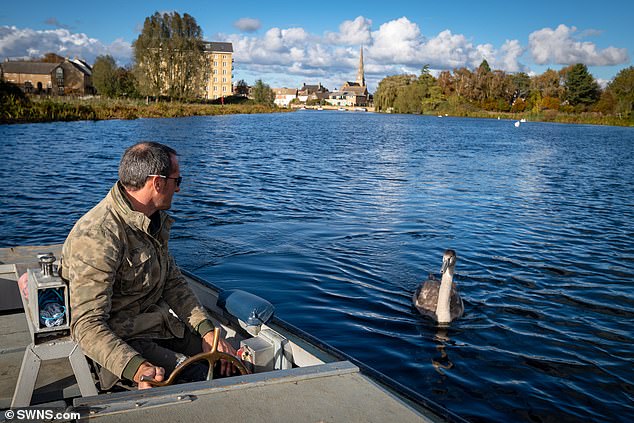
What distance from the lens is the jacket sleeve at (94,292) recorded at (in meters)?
3.35

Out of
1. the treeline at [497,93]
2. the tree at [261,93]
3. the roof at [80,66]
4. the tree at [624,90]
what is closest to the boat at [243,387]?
the tree at [624,90]

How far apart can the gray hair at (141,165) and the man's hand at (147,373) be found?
3.51 feet

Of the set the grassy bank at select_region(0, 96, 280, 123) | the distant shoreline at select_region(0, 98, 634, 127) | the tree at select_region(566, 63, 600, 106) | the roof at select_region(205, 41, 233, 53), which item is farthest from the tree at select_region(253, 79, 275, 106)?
the tree at select_region(566, 63, 600, 106)

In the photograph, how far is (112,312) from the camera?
12.0 feet

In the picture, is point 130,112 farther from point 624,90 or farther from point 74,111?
point 624,90

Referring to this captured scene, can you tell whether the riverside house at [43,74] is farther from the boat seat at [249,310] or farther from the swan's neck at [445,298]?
the boat seat at [249,310]

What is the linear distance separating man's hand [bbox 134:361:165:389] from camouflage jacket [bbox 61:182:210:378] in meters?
0.04

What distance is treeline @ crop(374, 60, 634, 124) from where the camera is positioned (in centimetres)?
10600

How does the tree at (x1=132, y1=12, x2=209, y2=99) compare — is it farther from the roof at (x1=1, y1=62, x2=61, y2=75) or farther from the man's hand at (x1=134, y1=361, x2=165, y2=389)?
the man's hand at (x1=134, y1=361, x2=165, y2=389)

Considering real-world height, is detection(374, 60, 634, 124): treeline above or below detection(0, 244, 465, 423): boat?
above

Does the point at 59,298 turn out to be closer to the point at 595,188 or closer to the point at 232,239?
the point at 232,239

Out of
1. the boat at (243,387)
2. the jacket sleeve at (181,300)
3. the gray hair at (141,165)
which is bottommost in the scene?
the boat at (243,387)

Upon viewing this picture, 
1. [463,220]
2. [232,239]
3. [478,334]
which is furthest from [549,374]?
[463,220]

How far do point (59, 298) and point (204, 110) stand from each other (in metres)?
80.4
